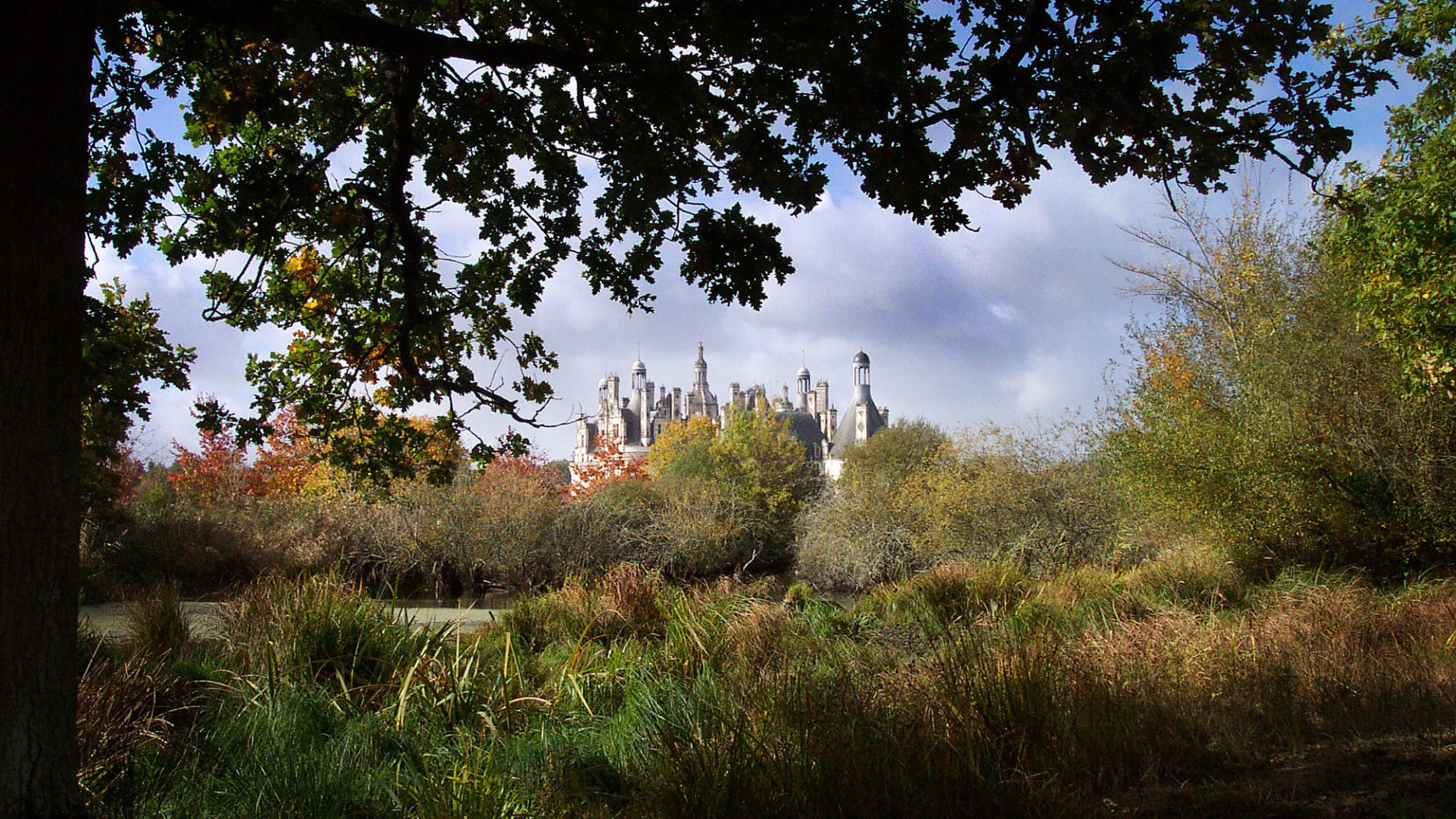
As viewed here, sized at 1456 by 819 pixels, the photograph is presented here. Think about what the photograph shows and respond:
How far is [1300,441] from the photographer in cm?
1011

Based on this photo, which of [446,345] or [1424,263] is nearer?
[446,345]

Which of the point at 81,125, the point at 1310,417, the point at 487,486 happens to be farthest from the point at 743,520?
the point at 81,125

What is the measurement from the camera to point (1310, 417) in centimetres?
1012

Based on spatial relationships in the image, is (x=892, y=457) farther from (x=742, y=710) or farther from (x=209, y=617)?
(x=742, y=710)

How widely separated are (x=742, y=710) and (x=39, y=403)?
9.03ft

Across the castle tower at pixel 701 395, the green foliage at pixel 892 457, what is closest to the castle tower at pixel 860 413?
the castle tower at pixel 701 395

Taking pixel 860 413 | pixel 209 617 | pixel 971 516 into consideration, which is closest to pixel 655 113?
pixel 209 617

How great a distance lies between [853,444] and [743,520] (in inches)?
267

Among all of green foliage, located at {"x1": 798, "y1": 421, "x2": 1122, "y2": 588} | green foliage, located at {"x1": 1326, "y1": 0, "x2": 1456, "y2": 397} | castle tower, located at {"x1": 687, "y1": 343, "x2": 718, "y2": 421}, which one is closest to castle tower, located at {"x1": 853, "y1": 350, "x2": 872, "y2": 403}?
castle tower, located at {"x1": 687, "y1": 343, "x2": 718, "y2": 421}

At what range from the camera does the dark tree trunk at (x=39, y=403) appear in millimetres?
2865

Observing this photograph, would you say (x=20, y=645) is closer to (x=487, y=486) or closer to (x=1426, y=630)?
(x=1426, y=630)

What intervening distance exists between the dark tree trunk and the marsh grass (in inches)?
33.3

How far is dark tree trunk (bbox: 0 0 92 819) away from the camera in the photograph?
287cm

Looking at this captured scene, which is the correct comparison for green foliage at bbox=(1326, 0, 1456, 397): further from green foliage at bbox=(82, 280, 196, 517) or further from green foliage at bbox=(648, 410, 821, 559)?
green foliage at bbox=(648, 410, 821, 559)
